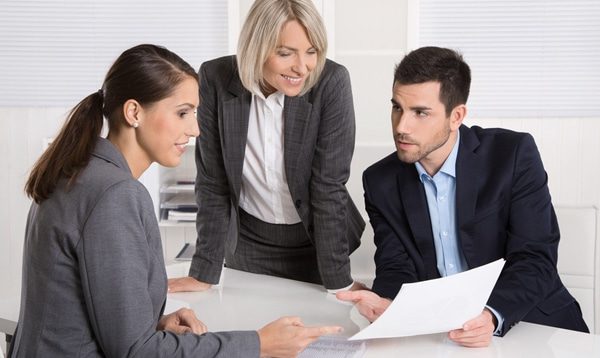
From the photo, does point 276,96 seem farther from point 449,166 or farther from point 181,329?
point 181,329

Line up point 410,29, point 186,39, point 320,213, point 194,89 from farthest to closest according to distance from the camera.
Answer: point 186,39 → point 410,29 → point 320,213 → point 194,89

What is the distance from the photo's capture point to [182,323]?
6.24ft

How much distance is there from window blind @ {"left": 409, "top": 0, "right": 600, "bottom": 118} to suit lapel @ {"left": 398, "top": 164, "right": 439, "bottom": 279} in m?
1.87

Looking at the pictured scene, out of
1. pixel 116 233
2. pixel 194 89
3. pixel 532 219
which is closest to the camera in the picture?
pixel 116 233

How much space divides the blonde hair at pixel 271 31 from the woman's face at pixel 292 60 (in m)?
0.01

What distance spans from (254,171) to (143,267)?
3.05 feet

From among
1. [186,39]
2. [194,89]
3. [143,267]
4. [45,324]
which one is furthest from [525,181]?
[186,39]

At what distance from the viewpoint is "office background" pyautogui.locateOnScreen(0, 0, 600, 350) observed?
3.88 metres

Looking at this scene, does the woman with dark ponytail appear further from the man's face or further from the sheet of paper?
the man's face

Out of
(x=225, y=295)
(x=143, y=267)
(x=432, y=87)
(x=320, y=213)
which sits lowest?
(x=225, y=295)

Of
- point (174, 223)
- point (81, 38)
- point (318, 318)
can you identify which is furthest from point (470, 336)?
point (81, 38)

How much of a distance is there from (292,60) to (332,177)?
348 mm

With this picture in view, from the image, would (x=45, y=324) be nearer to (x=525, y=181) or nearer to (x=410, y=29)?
(x=525, y=181)

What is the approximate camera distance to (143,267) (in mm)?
1482
